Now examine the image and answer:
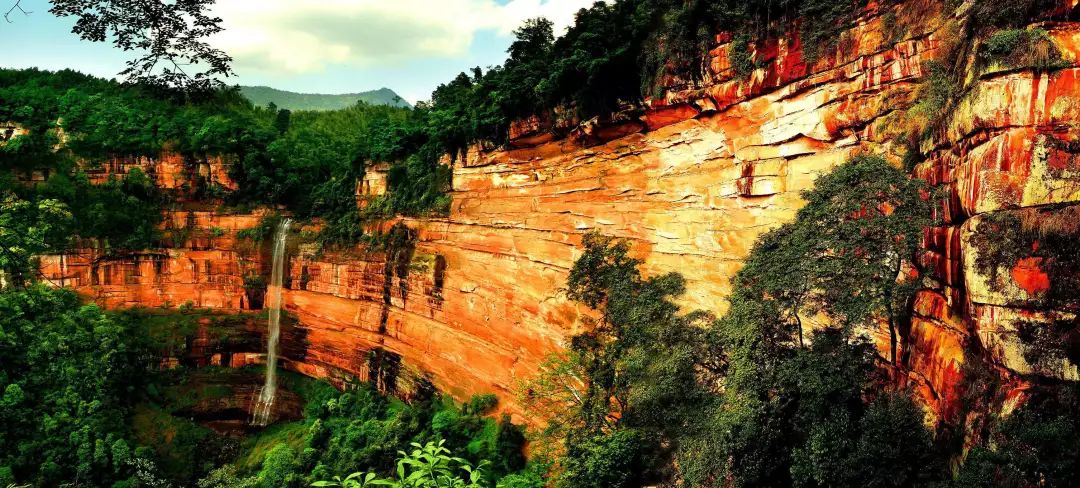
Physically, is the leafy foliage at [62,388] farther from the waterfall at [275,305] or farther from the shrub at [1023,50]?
the shrub at [1023,50]

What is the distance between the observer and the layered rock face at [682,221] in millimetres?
6074

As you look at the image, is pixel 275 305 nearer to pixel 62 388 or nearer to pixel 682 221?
pixel 62 388

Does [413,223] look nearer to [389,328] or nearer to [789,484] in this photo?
[389,328]

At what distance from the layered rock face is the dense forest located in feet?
1.34

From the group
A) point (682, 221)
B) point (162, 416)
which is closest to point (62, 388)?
point (162, 416)

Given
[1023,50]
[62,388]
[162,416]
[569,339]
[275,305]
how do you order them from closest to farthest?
[1023,50], [569,339], [62,388], [162,416], [275,305]

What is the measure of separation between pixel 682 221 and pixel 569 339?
4628 millimetres

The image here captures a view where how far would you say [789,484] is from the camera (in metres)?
7.99

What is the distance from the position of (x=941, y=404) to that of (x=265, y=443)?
2221 centimetres

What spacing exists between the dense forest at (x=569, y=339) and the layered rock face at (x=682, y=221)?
1.34 feet

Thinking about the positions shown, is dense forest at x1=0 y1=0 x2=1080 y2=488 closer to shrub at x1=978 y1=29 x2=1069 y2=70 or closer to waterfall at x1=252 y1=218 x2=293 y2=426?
shrub at x1=978 y1=29 x2=1069 y2=70

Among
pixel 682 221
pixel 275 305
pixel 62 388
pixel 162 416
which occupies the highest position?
pixel 682 221

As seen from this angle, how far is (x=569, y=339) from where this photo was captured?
49.4 ft

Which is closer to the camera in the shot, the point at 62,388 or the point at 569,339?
the point at 569,339
